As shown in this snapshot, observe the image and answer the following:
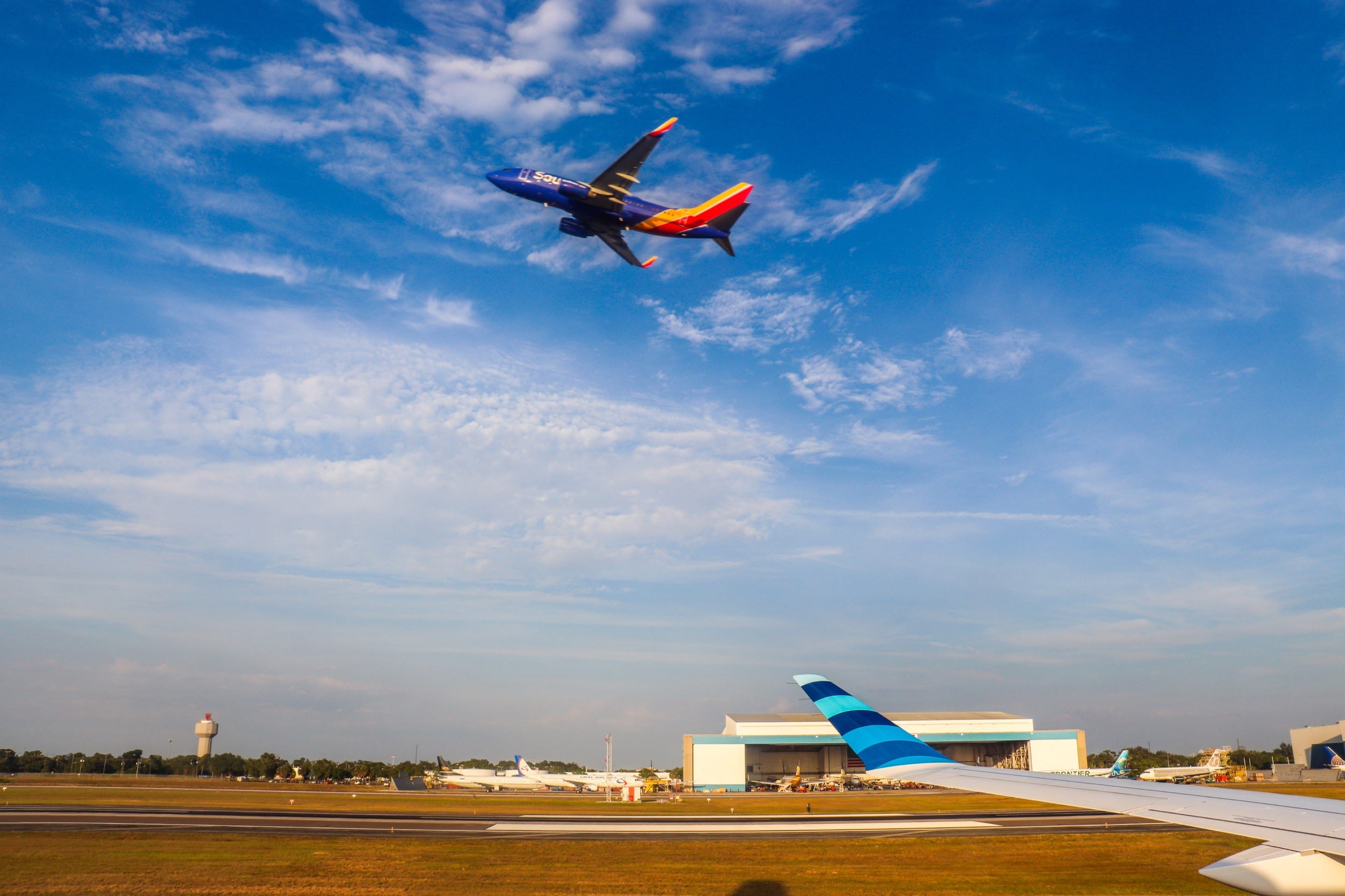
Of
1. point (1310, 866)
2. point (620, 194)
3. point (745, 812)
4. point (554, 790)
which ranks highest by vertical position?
point (620, 194)

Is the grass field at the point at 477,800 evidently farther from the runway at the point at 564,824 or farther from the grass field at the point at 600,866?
the grass field at the point at 600,866

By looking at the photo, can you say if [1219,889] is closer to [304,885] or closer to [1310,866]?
[1310,866]

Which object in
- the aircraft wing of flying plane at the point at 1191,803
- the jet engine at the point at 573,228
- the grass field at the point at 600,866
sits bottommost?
the grass field at the point at 600,866

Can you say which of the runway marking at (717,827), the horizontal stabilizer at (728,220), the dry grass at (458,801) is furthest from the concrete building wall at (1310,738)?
the horizontal stabilizer at (728,220)

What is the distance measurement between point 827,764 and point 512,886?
88693 millimetres

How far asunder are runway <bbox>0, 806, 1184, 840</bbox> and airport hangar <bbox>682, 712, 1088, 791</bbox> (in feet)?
136

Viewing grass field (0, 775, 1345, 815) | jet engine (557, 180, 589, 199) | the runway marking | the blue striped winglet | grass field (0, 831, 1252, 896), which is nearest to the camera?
the blue striped winglet

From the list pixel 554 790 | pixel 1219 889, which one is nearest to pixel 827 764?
pixel 554 790

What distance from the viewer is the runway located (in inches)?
1523

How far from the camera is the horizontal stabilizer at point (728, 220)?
31.1 meters

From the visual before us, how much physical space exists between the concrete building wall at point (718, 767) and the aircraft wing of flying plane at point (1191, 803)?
3520 inches

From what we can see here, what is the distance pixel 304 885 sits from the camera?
24.2m

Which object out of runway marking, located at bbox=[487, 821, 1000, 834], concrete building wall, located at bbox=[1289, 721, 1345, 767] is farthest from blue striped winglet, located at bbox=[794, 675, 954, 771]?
concrete building wall, located at bbox=[1289, 721, 1345, 767]

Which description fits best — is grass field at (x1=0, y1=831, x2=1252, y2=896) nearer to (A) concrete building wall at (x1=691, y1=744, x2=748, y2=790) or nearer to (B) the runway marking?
(B) the runway marking
